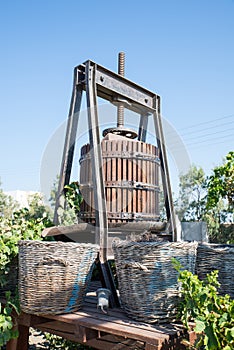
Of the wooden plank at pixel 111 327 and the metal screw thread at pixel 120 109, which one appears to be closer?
the wooden plank at pixel 111 327

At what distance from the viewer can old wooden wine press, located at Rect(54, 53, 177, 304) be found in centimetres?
324

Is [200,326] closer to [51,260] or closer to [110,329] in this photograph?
[110,329]

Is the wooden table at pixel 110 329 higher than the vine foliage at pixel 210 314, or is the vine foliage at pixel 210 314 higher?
the vine foliage at pixel 210 314

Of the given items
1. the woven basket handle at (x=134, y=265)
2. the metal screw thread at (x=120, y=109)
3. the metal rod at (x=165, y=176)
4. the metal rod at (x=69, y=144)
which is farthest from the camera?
the metal screw thread at (x=120, y=109)

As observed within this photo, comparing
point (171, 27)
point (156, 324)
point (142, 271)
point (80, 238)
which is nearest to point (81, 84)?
point (171, 27)

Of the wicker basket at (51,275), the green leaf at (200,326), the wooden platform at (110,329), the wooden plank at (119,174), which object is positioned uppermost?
the wooden plank at (119,174)

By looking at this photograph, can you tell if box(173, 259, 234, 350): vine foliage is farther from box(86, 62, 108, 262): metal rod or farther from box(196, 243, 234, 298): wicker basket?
box(86, 62, 108, 262): metal rod

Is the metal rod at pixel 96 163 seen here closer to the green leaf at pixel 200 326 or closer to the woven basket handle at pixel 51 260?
the woven basket handle at pixel 51 260

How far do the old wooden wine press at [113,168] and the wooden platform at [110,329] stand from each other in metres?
0.75

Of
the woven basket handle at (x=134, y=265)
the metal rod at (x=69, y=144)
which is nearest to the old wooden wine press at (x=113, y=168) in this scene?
the metal rod at (x=69, y=144)

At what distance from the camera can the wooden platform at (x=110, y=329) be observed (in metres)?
2.07

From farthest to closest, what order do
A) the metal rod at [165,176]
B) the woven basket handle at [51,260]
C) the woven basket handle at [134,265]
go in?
the metal rod at [165,176] < the woven basket handle at [51,260] < the woven basket handle at [134,265]

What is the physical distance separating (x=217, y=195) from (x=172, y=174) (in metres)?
0.91

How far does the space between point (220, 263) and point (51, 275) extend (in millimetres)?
1134
